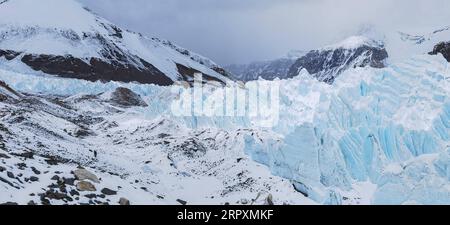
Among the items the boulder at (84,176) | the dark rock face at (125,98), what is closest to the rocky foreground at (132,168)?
the boulder at (84,176)

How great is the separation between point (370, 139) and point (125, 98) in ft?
225

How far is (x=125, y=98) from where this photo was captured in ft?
325

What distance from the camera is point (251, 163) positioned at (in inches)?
1367

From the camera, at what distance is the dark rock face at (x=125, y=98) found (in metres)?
96.7

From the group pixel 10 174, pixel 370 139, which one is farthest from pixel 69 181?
pixel 370 139

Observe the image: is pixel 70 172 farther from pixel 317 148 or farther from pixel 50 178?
pixel 317 148

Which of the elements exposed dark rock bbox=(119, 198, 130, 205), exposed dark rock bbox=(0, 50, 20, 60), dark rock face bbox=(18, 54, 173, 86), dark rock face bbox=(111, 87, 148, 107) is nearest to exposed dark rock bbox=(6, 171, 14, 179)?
exposed dark rock bbox=(119, 198, 130, 205)

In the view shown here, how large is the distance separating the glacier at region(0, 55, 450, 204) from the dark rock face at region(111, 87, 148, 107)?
50688 millimetres

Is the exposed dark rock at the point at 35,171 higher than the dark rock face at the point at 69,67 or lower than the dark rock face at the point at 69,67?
lower

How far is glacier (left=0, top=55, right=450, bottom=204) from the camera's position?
2828 cm

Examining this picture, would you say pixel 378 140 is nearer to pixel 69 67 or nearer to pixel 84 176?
pixel 84 176

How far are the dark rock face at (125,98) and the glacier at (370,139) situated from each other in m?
50.7

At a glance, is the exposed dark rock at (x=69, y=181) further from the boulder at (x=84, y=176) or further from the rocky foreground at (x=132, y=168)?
the boulder at (x=84, y=176)
